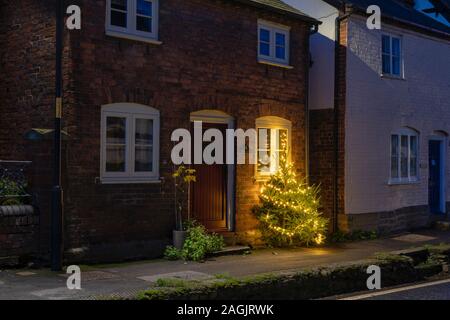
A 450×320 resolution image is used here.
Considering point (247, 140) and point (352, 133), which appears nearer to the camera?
point (247, 140)

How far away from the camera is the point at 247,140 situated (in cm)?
1338

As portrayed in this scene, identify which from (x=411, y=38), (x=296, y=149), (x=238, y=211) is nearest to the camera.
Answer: (x=238, y=211)

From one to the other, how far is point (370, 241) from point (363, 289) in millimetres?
5407

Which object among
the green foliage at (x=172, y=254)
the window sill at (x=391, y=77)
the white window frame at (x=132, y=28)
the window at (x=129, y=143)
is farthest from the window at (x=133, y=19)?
the window sill at (x=391, y=77)

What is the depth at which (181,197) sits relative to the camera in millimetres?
12070

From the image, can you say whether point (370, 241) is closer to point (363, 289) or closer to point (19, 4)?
point (363, 289)

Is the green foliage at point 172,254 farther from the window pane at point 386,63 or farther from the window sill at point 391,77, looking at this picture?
the window pane at point 386,63

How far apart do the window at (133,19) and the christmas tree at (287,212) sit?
14.1ft

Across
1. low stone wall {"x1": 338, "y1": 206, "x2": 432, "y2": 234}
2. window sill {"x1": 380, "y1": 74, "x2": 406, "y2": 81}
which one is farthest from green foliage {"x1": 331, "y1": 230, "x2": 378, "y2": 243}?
window sill {"x1": 380, "y1": 74, "x2": 406, "y2": 81}

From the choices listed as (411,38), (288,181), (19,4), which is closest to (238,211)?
(288,181)

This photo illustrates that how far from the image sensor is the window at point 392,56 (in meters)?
16.3

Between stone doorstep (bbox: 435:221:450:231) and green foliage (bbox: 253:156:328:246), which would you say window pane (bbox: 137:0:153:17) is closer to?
green foliage (bbox: 253:156:328:246)

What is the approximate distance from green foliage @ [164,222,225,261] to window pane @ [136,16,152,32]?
3.95m

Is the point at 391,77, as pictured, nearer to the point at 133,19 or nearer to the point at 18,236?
the point at 133,19
